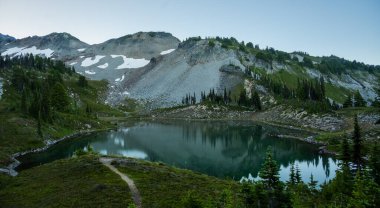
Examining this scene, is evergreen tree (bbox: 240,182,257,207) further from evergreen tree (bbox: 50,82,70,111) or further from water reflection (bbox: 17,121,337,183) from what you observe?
evergreen tree (bbox: 50,82,70,111)

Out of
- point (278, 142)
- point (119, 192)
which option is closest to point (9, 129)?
point (119, 192)

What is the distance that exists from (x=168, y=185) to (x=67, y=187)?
51.8ft

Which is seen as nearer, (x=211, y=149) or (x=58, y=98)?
(x=211, y=149)

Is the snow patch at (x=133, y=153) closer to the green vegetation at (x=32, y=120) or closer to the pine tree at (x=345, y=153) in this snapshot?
the green vegetation at (x=32, y=120)

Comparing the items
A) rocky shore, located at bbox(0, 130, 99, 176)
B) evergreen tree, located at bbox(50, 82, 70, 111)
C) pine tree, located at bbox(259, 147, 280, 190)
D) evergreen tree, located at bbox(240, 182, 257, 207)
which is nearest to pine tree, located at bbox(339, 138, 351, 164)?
pine tree, located at bbox(259, 147, 280, 190)

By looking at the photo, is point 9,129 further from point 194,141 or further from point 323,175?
point 323,175

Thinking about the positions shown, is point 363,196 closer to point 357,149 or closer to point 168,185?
point 357,149

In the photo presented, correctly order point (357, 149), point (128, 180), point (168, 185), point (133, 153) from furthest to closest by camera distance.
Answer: point (133, 153), point (128, 180), point (168, 185), point (357, 149)

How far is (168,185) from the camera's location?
2222 inches

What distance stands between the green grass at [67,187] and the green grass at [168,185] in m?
3.09

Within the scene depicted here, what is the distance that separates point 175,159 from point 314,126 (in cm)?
7903

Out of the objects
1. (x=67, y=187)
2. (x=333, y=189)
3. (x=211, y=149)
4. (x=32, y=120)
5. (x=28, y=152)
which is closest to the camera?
(x=333, y=189)

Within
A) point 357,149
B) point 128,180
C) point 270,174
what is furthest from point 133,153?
point 270,174

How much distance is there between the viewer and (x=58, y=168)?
67625 millimetres
